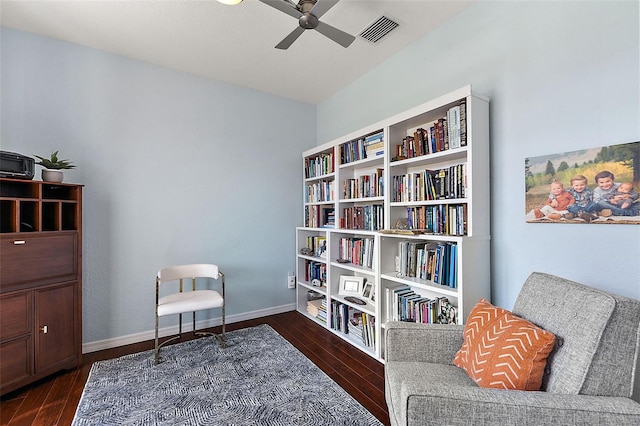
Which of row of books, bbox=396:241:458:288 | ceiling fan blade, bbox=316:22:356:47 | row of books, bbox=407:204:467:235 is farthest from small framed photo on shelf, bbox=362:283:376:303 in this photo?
ceiling fan blade, bbox=316:22:356:47

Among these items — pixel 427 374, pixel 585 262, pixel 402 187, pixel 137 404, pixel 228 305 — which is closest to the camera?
pixel 427 374

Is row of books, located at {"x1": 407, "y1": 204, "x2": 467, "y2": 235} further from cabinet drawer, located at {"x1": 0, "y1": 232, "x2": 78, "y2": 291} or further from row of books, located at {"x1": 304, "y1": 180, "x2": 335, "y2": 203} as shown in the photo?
cabinet drawer, located at {"x1": 0, "y1": 232, "x2": 78, "y2": 291}

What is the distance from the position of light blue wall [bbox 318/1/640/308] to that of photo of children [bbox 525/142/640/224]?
0.05 m

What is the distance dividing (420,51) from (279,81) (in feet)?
5.06

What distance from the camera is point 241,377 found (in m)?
2.13

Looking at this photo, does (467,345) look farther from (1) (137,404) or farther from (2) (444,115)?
(1) (137,404)

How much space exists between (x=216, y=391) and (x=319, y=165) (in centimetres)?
242

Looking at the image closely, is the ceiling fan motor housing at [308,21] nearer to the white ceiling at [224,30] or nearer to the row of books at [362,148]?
the white ceiling at [224,30]

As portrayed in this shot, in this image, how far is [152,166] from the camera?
113 inches

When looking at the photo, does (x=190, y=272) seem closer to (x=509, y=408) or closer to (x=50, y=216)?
(x=50, y=216)

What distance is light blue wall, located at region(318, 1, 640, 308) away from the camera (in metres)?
1.49

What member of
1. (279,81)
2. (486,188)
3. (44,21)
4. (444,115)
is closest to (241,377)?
(486,188)

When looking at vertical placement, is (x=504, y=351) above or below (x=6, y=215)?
below

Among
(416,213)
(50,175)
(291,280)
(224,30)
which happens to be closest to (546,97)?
(416,213)
